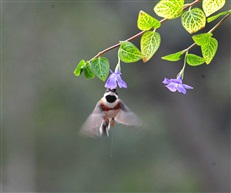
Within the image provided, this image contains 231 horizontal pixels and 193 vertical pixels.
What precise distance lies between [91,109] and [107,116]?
3929mm

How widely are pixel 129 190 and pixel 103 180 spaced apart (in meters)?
0.30

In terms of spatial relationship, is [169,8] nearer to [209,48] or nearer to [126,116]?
[209,48]

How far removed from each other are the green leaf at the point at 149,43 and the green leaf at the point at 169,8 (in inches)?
2.0

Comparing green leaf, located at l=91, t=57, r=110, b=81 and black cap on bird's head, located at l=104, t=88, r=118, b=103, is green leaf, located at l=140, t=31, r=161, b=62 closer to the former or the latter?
green leaf, located at l=91, t=57, r=110, b=81

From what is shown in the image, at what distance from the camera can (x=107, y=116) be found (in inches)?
58.3

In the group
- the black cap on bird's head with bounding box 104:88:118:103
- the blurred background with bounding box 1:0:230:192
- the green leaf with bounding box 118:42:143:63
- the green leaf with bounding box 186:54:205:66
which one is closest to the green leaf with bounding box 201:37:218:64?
the green leaf with bounding box 186:54:205:66

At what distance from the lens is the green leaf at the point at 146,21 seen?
98cm

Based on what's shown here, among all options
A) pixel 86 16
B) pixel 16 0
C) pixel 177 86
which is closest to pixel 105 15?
pixel 86 16

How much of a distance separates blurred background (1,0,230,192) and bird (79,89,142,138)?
3136 mm

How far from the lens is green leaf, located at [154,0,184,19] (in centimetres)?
97

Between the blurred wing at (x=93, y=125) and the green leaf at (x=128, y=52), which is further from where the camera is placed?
the blurred wing at (x=93, y=125)

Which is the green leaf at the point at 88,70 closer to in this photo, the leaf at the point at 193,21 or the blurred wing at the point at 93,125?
the leaf at the point at 193,21

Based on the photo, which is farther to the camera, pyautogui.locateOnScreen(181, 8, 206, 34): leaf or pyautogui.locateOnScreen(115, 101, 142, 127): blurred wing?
pyautogui.locateOnScreen(115, 101, 142, 127): blurred wing

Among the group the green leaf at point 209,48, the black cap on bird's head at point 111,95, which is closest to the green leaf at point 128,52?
the green leaf at point 209,48
